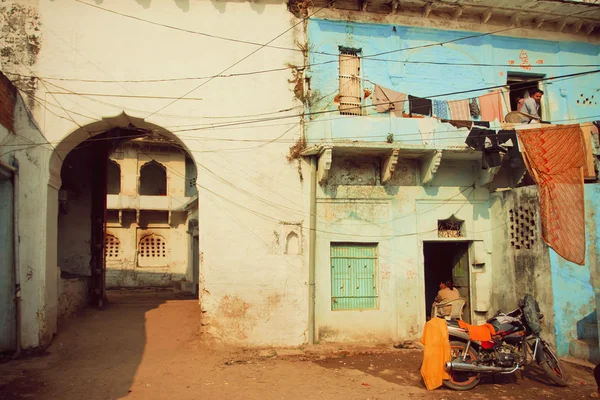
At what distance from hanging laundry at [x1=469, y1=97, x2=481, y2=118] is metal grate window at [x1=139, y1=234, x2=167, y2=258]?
15.3m

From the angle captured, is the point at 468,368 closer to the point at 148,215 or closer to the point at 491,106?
the point at 491,106

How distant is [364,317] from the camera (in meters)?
10.4

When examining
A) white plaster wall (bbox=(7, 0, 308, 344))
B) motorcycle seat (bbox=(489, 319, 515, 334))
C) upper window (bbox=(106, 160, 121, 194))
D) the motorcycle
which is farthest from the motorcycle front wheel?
upper window (bbox=(106, 160, 121, 194))

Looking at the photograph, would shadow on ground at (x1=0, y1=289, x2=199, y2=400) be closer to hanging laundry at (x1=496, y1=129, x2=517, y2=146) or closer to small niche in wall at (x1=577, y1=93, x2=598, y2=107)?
hanging laundry at (x1=496, y1=129, x2=517, y2=146)

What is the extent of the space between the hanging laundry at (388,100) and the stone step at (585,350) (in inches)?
237

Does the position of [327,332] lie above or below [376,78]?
below

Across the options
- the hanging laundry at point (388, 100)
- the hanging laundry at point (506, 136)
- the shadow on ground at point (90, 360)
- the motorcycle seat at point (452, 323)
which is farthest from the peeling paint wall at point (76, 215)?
the hanging laundry at point (506, 136)

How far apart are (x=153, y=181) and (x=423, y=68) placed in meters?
16.4

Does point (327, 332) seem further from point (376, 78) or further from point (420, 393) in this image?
point (376, 78)

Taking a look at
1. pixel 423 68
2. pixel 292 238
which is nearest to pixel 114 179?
pixel 292 238

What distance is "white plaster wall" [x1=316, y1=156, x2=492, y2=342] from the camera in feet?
33.9

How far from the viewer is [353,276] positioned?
10.6 meters

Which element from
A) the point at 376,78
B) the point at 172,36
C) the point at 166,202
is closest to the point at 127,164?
the point at 166,202

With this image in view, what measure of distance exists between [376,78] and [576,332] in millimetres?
6950
